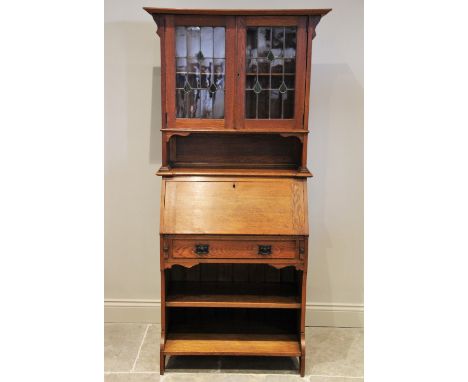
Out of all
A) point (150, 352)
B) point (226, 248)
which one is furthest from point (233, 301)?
point (150, 352)

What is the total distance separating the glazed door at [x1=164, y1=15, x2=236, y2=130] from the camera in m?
2.52

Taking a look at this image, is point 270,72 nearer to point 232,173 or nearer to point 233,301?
point 232,173

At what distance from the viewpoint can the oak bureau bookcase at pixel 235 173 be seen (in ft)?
8.18

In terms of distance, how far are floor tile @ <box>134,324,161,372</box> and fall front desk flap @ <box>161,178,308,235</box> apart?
2.66 feet

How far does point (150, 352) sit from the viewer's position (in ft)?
9.27

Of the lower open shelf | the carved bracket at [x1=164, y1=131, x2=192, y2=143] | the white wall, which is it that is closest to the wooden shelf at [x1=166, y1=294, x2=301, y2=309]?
the lower open shelf

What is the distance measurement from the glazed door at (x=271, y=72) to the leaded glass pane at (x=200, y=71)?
0.37 ft

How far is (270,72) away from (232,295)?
4.15 feet

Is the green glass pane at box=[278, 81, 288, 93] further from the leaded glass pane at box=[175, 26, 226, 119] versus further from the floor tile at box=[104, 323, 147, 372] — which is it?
the floor tile at box=[104, 323, 147, 372]

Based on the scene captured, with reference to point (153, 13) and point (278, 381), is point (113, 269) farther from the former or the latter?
point (153, 13)

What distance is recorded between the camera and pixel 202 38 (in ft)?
8.35

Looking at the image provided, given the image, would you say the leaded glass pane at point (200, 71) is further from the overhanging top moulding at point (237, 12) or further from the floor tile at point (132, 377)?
the floor tile at point (132, 377)

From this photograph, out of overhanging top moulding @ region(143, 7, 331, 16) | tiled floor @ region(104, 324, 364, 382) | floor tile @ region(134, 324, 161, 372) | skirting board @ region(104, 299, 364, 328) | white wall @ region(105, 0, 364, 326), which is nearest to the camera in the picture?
overhanging top moulding @ region(143, 7, 331, 16)

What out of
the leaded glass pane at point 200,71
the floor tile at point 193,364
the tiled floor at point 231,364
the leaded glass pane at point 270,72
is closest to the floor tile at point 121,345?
the tiled floor at point 231,364
